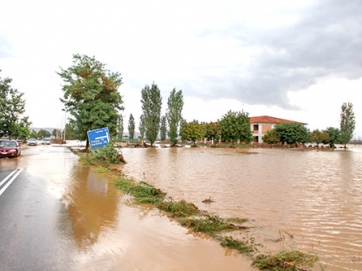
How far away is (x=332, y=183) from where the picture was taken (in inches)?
542

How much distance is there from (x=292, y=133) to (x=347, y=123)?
22.0m

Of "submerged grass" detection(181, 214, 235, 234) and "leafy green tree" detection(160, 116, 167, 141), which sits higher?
"leafy green tree" detection(160, 116, 167, 141)

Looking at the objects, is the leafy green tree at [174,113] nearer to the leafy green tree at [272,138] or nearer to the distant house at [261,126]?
the leafy green tree at [272,138]

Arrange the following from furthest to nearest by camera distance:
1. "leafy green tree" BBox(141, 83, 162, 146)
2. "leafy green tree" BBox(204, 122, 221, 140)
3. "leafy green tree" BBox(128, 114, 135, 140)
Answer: "leafy green tree" BBox(128, 114, 135, 140)
"leafy green tree" BBox(204, 122, 221, 140)
"leafy green tree" BBox(141, 83, 162, 146)

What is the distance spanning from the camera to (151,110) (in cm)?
6303

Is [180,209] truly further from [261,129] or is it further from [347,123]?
[347,123]

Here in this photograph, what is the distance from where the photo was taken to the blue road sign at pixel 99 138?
66.8 ft

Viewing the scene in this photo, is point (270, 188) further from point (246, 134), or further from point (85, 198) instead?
point (246, 134)

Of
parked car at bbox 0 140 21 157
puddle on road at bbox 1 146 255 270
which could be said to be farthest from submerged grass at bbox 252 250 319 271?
parked car at bbox 0 140 21 157

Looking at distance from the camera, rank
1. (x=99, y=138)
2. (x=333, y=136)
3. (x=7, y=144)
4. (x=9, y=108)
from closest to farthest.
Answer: (x=99, y=138), (x=7, y=144), (x=9, y=108), (x=333, y=136)

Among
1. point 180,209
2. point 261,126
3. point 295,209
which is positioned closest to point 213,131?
point 261,126

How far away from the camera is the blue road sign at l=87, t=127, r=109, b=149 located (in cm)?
2036

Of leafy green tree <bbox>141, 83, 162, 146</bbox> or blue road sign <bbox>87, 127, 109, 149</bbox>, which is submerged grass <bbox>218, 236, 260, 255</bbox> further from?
leafy green tree <bbox>141, 83, 162, 146</bbox>

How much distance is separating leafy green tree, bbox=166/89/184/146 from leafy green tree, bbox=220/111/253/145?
11440 millimetres
